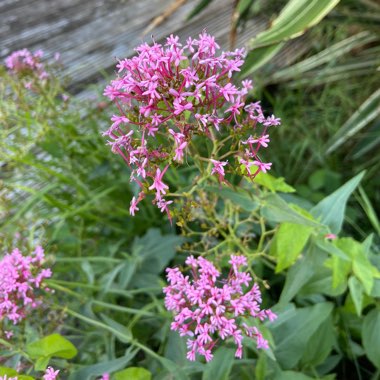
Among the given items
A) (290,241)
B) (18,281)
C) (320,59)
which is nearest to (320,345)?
(290,241)

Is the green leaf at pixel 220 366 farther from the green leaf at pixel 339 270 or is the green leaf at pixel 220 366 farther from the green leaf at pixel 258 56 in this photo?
the green leaf at pixel 258 56

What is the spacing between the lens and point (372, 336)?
31.9 inches

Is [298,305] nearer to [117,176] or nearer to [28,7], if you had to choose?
[117,176]

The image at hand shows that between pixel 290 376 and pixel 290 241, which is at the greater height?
pixel 290 241

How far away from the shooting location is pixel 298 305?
102 centimetres

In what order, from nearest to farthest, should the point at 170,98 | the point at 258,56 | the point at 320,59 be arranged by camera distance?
the point at 170,98 → the point at 258,56 → the point at 320,59

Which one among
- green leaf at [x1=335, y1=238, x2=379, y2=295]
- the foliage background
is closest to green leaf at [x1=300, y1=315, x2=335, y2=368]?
the foliage background

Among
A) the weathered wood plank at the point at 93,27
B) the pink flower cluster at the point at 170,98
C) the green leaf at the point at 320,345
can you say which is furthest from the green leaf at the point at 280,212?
the weathered wood plank at the point at 93,27

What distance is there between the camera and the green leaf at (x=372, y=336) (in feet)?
2.62

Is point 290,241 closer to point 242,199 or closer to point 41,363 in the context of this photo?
point 242,199

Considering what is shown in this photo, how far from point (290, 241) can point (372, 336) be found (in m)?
0.20

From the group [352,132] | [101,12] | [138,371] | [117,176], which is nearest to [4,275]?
[138,371]

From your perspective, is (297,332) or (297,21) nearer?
(297,332)

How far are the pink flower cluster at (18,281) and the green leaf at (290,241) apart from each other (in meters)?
0.31
